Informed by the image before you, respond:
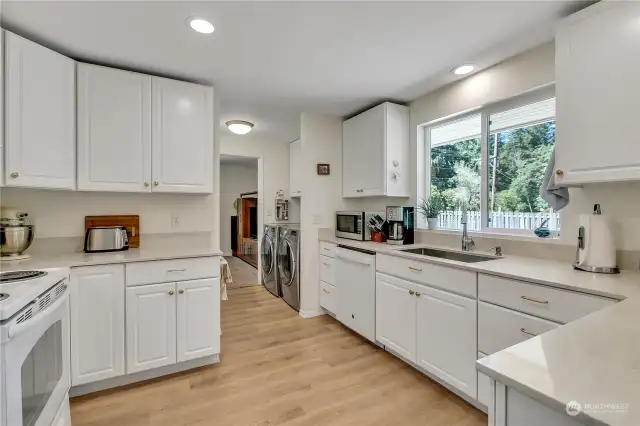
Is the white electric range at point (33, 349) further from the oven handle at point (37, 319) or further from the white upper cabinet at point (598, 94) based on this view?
the white upper cabinet at point (598, 94)

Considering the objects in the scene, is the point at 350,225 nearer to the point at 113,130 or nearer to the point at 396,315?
the point at 396,315

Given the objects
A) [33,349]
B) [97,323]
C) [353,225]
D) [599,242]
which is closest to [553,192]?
→ [599,242]

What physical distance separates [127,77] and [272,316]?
2671 millimetres

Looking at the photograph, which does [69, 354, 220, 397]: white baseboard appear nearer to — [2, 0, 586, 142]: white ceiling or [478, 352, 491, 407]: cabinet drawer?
[478, 352, 491, 407]: cabinet drawer

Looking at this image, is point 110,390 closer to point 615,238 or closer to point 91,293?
point 91,293

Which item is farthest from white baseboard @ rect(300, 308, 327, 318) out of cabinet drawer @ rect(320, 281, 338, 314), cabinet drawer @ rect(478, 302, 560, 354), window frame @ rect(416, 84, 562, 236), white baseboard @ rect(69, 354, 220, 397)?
cabinet drawer @ rect(478, 302, 560, 354)

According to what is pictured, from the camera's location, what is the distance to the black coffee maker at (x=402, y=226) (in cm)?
299

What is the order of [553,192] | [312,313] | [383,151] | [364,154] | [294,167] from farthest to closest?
[294,167] → [312,313] → [364,154] → [383,151] → [553,192]

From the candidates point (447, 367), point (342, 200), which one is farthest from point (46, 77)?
point (447, 367)

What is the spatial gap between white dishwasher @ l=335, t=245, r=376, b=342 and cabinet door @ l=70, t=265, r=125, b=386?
1890 millimetres

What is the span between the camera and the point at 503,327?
1700mm

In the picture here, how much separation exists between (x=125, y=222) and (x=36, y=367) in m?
1.43

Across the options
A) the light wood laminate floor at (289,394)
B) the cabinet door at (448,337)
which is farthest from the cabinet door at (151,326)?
the cabinet door at (448,337)

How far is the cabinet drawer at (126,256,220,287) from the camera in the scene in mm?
2152
